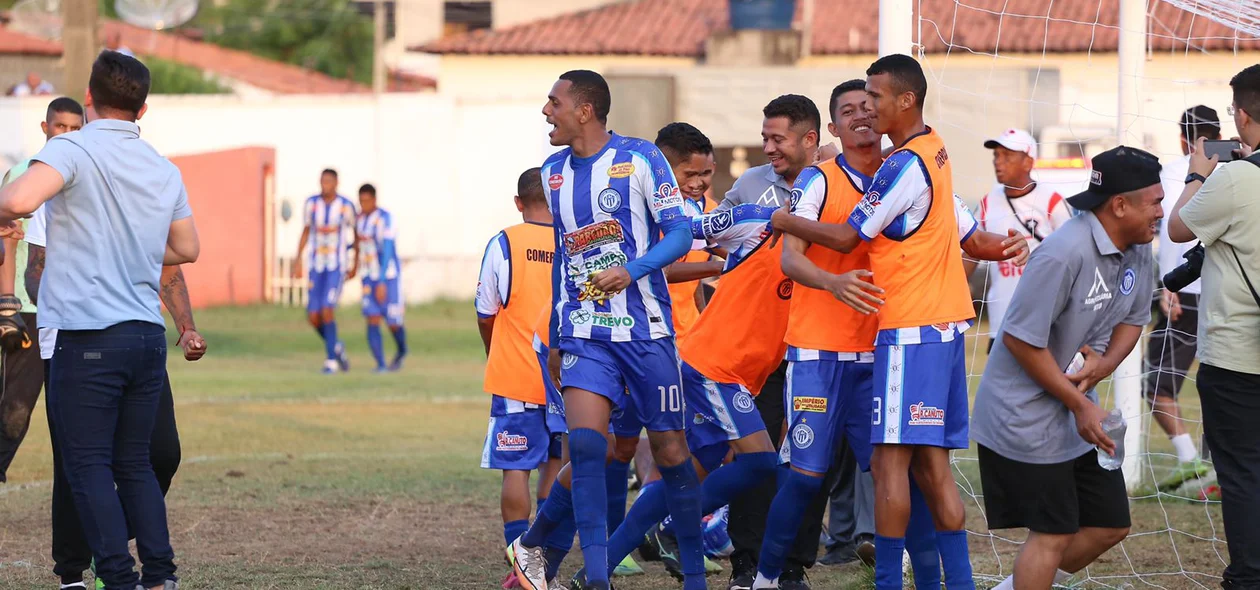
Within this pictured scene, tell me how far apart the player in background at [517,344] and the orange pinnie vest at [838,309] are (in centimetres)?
146

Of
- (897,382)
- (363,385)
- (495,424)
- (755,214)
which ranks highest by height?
(755,214)

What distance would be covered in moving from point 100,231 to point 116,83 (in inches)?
22.0

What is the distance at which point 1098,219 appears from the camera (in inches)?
217

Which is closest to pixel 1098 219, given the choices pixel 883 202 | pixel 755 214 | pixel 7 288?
pixel 883 202

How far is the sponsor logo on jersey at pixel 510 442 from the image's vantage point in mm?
7016

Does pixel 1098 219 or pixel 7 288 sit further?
pixel 7 288

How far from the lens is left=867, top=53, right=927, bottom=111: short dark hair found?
225 inches

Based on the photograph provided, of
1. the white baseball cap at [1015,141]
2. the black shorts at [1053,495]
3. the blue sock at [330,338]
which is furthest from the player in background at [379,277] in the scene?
the black shorts at [1053,495]

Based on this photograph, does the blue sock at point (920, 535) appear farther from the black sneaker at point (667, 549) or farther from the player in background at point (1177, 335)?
the player in background at point (1177, 335)

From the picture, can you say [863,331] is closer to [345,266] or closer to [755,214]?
[755,214]

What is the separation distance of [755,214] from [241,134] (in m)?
24.4

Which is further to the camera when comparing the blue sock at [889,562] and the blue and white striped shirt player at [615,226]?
the blue and white striped shirt player at [615,226]

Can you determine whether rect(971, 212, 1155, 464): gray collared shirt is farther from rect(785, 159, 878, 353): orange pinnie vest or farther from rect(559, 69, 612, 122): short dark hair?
rect(559, 69, 612, 122): short dark hair

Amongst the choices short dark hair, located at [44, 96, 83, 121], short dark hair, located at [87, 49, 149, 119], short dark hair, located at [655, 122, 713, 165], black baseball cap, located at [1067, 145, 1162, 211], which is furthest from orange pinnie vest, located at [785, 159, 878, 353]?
short dark hair, located at [44, 96, 83, 121]
